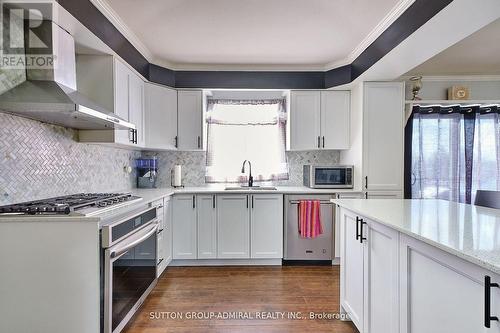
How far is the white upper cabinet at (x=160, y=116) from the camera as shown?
3254 mm

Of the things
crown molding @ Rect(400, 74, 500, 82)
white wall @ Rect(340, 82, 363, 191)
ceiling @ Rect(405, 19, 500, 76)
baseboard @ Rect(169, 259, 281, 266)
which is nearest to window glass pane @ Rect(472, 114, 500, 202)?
crown molding @ Rect(400, 74, 500, 82)

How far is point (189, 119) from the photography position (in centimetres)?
353

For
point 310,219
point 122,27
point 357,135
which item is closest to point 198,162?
point 310,219

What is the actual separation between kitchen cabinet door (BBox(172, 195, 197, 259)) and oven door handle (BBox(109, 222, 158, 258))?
75 centimetres

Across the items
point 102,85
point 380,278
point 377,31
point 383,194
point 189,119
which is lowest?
point 380,278

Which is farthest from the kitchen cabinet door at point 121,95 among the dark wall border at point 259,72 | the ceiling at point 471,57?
the ceiling at point 471,57

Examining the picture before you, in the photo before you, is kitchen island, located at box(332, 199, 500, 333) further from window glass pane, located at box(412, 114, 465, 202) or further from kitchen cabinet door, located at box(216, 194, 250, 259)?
window glass pane, located at box(412, 114, 465, 202)

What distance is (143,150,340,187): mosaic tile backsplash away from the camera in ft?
12.5

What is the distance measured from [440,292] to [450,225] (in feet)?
1.17

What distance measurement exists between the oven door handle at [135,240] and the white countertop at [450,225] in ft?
5.06

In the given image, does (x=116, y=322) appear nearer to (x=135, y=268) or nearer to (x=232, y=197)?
(x=135, y=268)

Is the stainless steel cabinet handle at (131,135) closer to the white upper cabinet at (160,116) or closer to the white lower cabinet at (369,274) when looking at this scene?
the white upper cabinet at (160,116)

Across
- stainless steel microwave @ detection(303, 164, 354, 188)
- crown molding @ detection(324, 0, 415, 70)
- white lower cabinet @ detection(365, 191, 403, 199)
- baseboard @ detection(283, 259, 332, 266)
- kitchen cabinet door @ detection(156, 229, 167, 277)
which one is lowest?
baseboard @ detection(283, 259, 332, 266)

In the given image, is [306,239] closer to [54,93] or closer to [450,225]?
[450,225]
